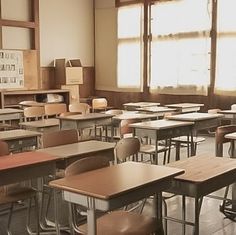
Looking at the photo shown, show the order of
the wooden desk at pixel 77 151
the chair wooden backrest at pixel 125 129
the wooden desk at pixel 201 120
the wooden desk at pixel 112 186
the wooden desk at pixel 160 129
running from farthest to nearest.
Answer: the wooden desk at pixel 201 120, the chair wooden backrest at pixel 125 129, the wooden desk at pixel 160 129, the wooden desk at pixel 77 151, the wooden desk at pixel 112 186

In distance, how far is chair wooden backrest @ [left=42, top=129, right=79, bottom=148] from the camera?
3.74 m

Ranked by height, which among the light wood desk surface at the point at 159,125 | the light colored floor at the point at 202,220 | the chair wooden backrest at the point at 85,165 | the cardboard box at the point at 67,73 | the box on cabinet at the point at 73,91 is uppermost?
the cardboard box at the point at 67,73

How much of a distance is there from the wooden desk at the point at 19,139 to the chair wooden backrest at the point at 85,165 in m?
1.56

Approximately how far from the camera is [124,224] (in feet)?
8.42

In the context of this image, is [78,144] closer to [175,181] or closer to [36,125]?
[175,181]

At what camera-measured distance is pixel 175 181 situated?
8.57ft

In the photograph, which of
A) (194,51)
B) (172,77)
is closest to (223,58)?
(194,51)

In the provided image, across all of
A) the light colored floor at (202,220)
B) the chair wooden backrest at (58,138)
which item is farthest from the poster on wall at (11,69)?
the chair wooden backrest at (58,138)

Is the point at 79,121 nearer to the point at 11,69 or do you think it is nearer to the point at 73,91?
the point at 11,69

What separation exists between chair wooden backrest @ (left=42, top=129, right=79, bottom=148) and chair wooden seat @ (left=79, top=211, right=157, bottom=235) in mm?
1209

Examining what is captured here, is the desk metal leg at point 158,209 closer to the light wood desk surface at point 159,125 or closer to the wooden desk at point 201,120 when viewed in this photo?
the light wood desk surface at point 159,125

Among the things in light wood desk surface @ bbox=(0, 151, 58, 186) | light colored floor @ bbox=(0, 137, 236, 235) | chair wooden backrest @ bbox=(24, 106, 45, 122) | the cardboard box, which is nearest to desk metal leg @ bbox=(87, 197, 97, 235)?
light wood desk surface @ bbox=(0, 151, 58, 186)

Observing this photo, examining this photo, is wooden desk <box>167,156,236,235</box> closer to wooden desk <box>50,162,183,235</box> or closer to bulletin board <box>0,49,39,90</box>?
wooden desk <box>50,162,183,235</box>

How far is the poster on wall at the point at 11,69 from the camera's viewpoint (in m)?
9.09
